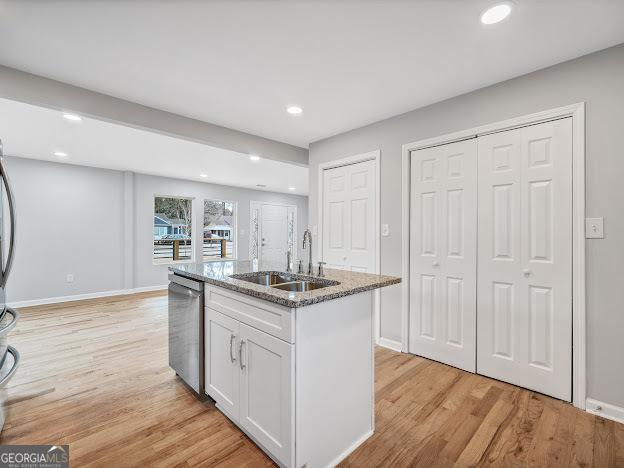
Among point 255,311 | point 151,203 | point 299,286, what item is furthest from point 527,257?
point 151,203

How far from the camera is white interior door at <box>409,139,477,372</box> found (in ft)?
8.22

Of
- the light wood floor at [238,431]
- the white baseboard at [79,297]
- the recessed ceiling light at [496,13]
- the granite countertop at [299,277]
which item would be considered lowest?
the light wood floor at [238,431]

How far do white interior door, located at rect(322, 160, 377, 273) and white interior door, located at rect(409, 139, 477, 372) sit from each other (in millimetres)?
490

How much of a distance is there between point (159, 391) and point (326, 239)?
228 centimetres

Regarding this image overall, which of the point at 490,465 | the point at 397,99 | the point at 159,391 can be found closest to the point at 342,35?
the point at 397,99

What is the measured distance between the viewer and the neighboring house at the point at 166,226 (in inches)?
247

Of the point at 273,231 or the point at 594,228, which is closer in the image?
the point at 594,228

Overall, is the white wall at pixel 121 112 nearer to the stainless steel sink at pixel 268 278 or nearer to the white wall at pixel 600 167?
the stainless steel sink at pixel 268 278

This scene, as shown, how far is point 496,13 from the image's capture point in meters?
1.60

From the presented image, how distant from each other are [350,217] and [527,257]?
173 centimetres

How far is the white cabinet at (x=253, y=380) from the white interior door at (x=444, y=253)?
Result: 182 cm

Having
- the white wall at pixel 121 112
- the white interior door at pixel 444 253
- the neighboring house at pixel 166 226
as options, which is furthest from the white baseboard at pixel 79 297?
the white interior door at pixel 444 253

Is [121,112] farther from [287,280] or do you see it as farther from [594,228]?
[594,228]

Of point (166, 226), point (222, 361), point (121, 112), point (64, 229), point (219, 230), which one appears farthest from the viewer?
point (219, 230)
